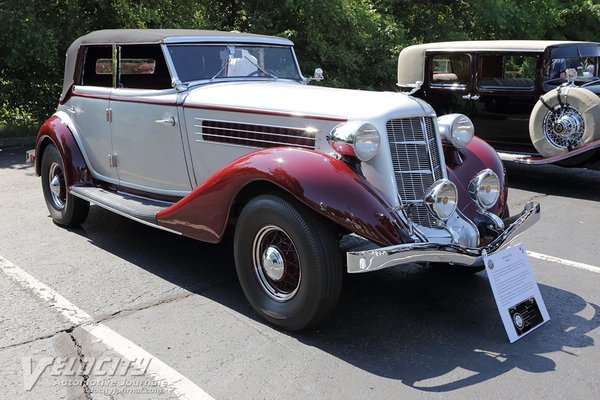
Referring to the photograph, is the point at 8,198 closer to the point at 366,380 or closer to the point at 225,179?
the point at 225,179

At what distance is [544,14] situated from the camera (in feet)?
55.0

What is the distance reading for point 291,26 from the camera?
41.0ft

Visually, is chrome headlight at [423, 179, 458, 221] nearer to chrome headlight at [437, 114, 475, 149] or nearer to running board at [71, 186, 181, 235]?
→ chrome headlight at [437, 114, 475, 149]

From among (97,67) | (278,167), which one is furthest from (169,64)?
(278,167)

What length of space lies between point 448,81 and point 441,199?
552 cm

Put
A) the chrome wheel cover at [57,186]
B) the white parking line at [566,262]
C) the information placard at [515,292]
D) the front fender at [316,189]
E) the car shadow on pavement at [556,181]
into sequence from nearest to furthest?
the front fender at [316,189]
the information placard at [515,292]
the white parking line at [566,262]
the chrome wheel cover at [57,186]
the car shadow on pavement at [556,181]

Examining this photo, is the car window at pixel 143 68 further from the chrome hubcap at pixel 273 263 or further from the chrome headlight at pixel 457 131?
the chrome headlight at pixel 457 131

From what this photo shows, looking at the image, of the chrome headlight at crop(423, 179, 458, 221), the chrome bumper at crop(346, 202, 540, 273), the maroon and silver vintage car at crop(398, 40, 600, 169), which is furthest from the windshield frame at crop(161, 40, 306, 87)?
the maroon and silver vintage car at crop(398, 40, 600, 169)

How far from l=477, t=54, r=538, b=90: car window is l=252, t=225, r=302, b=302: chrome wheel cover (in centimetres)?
550

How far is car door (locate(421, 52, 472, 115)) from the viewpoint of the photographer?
26.7 feet

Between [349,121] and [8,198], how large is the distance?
4850mm

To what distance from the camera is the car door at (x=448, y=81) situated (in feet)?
26.7

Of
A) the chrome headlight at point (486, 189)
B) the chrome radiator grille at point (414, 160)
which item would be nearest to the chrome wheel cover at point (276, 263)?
the chrome radiator grille at point (414, 160)

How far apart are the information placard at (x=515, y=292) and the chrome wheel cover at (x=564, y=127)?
12.9 ft
